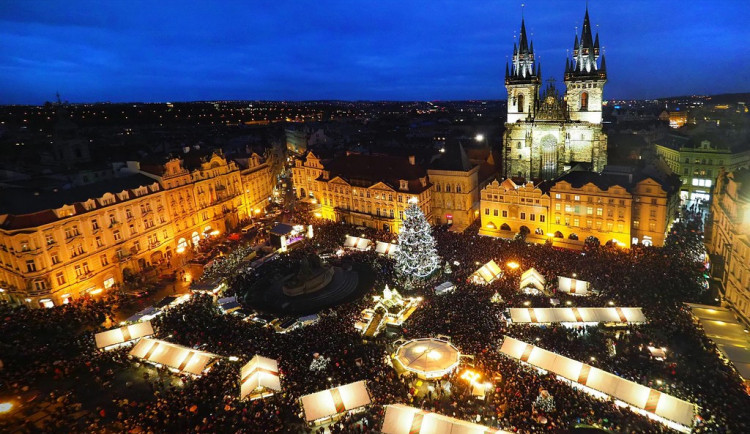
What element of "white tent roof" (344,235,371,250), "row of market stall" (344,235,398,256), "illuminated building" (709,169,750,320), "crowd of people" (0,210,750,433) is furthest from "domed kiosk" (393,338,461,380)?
"illuminated building" (709,169,750,320)

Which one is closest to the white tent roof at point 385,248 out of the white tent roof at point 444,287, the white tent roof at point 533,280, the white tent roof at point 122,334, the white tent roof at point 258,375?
the white tent roof at point 444,287

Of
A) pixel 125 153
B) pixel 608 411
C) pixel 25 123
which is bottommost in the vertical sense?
pixel 608 411

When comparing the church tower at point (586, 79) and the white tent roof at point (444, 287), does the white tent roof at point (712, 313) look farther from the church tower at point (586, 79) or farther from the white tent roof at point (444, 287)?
the church tower at point (586, 79)

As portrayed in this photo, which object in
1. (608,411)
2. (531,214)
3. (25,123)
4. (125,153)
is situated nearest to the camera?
(608,411)

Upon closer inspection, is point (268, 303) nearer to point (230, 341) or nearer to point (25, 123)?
point (230, 341)

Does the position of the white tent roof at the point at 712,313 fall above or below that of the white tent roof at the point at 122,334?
below

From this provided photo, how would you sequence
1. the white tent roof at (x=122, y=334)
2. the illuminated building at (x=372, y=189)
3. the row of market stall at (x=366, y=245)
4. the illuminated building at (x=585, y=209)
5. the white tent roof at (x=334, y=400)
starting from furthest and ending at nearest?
the illuminated building at (x=372, y=189) → the row of market stall at (x=366, y=245) → the illuminated building at (x=585, y=209) → the white tent roof at (x=122, y=334) → the white tent roof at (x=334, y=400)

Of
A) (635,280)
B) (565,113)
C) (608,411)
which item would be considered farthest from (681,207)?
(608,411)
